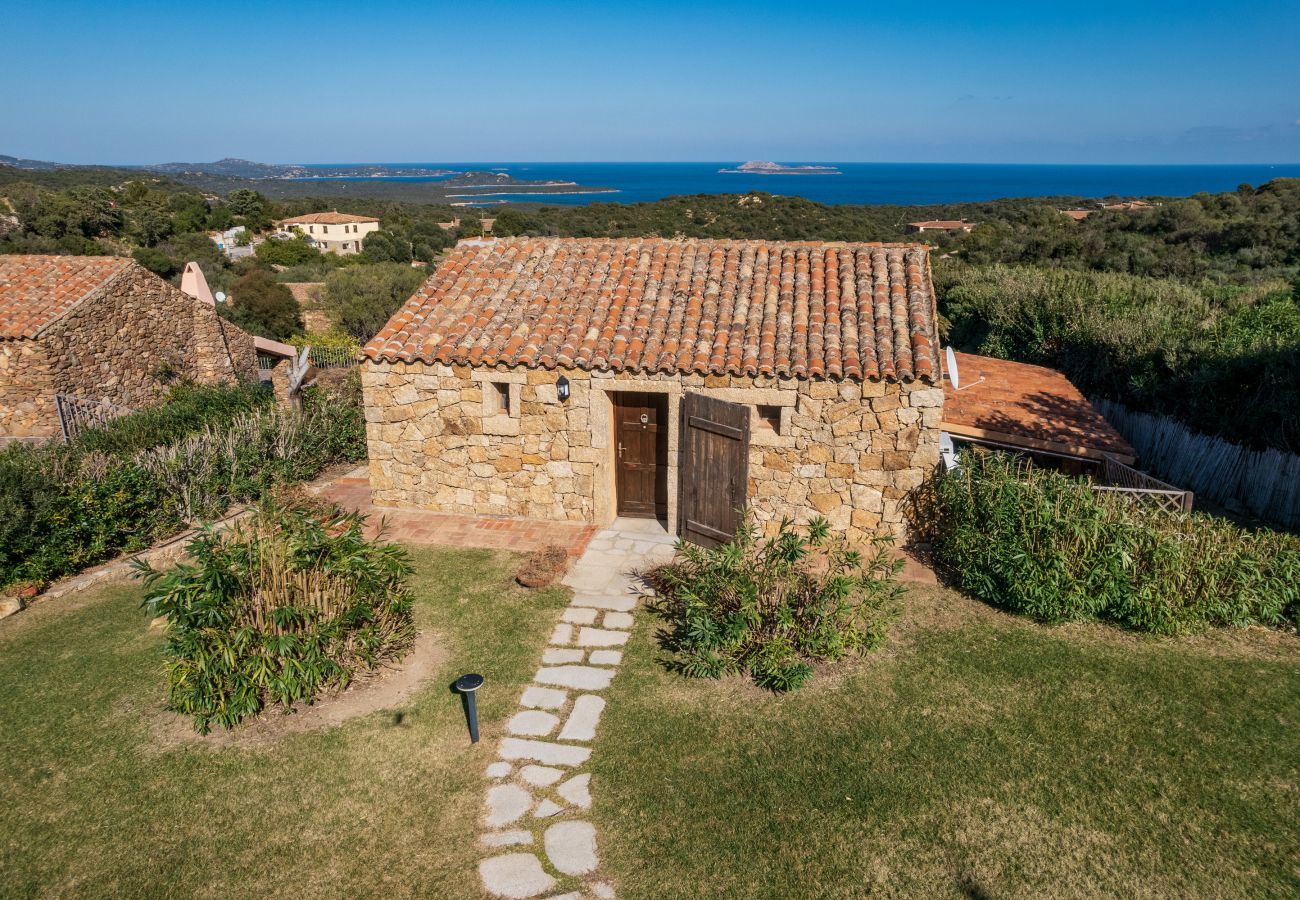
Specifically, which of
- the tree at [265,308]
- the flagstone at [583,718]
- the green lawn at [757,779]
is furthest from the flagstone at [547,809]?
the tree at [265,308]

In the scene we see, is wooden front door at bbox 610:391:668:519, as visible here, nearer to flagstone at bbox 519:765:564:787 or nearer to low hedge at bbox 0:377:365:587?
low hedge at bbox 0:377:365:587

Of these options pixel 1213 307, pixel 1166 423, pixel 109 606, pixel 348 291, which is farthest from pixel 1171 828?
pixel 348 291

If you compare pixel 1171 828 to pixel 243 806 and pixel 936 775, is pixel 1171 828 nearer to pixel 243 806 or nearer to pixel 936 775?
pixel 936 775

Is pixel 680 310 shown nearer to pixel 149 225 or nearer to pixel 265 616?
pixel 265 616

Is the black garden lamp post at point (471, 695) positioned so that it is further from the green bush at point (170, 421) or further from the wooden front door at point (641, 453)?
the green bush at point (170, 421)

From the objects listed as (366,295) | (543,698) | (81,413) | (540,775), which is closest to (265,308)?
(366,295)
